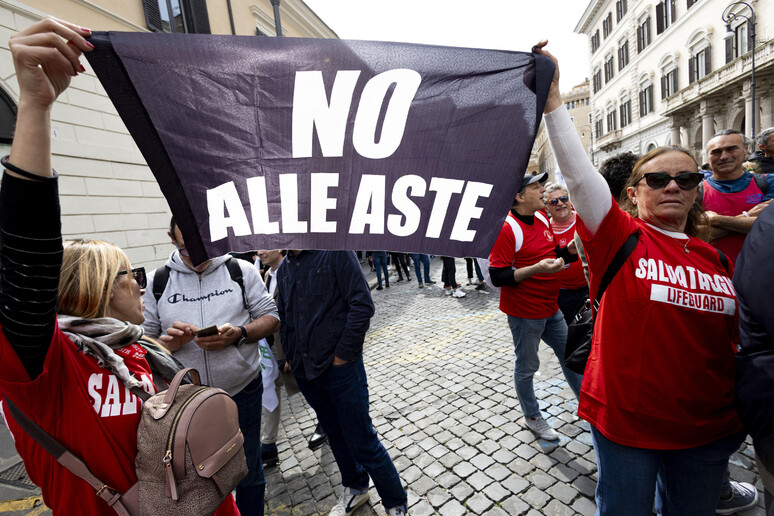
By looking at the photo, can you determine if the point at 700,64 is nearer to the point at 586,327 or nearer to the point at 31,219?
the point at 586,327

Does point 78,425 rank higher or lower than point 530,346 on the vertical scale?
higher

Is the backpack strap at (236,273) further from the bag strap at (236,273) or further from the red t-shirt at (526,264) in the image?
the red t-shirt at (526,264)

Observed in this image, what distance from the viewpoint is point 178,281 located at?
2227mm

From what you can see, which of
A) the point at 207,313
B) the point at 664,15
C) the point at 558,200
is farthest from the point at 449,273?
the point at 664,15

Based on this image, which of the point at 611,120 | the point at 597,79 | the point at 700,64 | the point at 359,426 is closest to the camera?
the point at 359,426

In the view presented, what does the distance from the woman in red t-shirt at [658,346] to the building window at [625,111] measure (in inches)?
1508

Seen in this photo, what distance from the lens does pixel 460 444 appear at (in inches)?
119

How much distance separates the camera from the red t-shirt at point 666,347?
140 cm

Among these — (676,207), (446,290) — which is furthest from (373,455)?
(446,290)

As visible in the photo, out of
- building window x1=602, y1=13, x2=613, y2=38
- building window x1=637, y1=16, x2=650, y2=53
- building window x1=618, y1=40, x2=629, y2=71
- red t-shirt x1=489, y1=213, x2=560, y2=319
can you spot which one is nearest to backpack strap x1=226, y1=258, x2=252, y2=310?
red t-shirt x1=489, y1=213, x2=560, y2=319

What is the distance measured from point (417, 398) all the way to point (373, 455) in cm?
171

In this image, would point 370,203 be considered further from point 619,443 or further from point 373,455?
point 373,455

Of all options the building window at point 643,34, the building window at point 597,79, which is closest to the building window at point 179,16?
the building window at point 643,34

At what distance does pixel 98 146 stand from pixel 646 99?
3577cm
